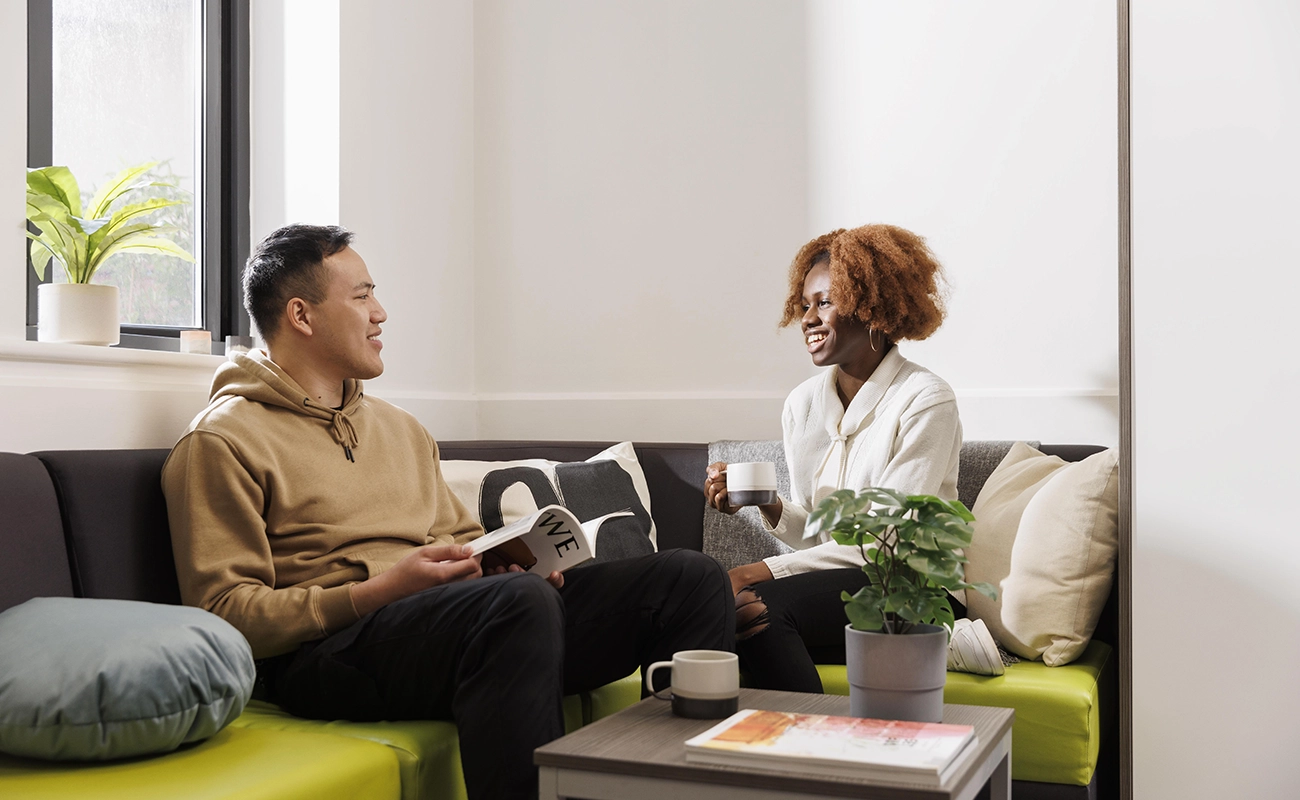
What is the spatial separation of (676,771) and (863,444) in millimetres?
1212

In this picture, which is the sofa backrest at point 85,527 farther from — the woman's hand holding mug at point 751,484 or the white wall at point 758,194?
the white wall at point 758,194

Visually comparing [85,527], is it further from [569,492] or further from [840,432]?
[840,432]

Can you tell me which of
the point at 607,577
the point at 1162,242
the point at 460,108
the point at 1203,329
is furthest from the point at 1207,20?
the point at 460,108

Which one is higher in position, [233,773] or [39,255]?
[39,255]

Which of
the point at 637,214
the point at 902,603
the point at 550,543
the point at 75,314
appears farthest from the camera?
the point at 637,214

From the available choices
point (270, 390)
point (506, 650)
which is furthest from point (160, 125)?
point (506, 650)

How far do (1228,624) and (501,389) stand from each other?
2019mm

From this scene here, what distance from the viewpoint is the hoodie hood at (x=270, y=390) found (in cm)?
185

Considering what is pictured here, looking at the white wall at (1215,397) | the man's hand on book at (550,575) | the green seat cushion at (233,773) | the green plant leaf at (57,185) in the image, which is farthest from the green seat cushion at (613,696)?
the green plant leaf at (57,185)

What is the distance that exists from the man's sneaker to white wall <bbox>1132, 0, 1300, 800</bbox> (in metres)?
0.31

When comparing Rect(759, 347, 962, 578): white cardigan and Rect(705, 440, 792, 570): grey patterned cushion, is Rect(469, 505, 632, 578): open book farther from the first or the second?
Rect(705, 440, 792, 570): grey patterned cushion

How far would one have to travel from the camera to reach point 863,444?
7.52 feet

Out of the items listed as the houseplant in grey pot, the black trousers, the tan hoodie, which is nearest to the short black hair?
the tan hoodie

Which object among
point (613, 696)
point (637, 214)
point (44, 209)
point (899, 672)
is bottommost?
point (613, 696)
